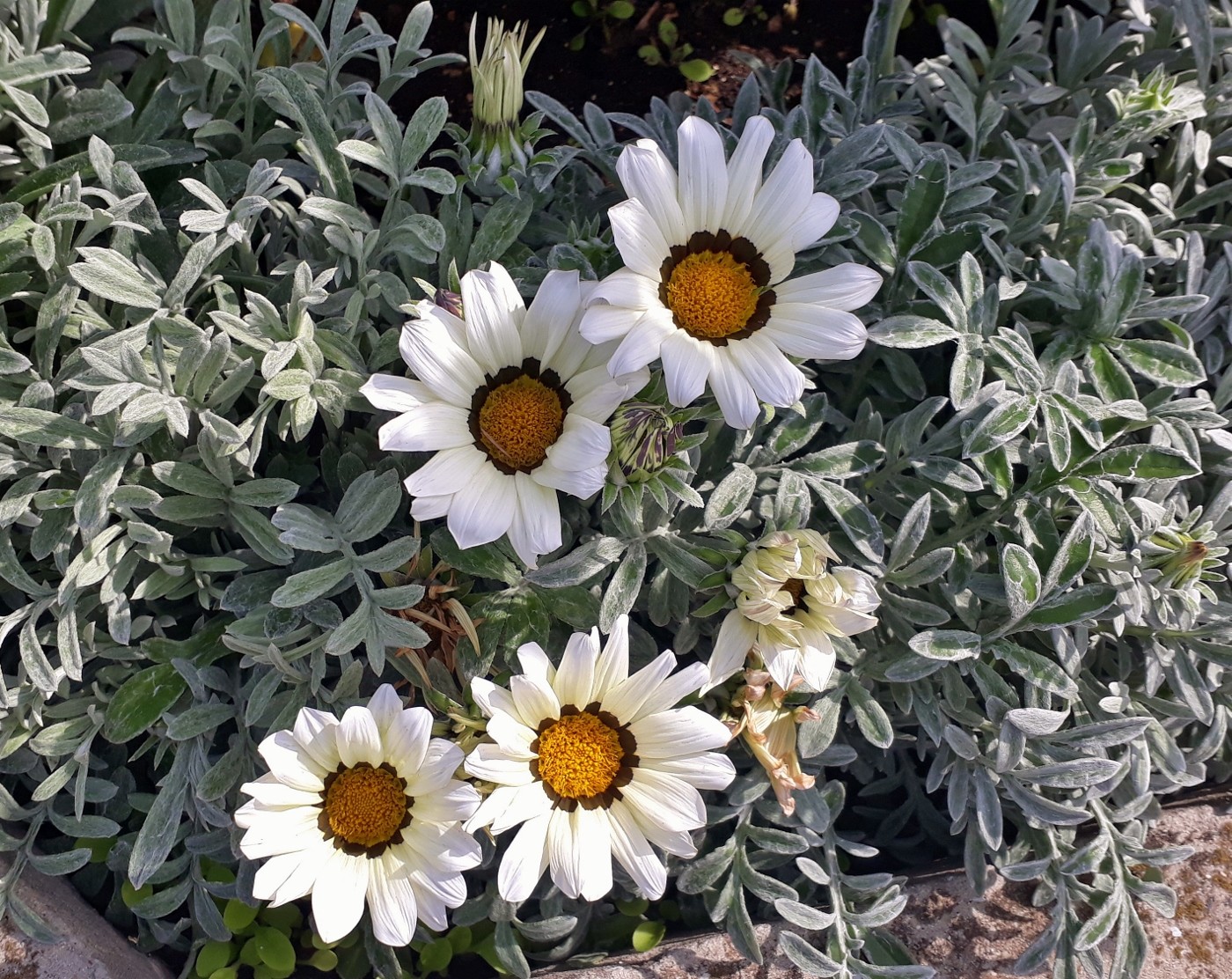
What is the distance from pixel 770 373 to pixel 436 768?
615mm

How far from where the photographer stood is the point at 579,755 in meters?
1.23

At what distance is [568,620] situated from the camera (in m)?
1.40

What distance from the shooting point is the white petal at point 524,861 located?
1168mm

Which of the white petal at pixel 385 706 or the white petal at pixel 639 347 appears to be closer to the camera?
the white petal at pixel 639 347

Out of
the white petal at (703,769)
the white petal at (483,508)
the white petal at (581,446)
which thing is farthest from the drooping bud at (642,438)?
the white petal at (703,769)

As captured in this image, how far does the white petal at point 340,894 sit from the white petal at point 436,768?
0.13 meters

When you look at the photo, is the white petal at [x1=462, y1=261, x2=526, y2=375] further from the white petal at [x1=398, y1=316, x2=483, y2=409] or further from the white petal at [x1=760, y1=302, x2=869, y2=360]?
the white petal at [x1=760, y1=302, x2=869, y2=360]

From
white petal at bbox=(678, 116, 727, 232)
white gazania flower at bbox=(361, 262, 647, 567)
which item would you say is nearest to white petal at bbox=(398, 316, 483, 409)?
white gazania flower at bbox=(361, 262, 647, 567)

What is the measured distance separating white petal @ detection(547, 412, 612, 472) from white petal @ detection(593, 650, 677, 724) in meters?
0.25

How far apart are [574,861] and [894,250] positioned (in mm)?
976

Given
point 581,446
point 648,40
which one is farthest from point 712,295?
point 648,40

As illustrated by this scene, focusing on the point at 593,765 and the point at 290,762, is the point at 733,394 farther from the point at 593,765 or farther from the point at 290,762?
the point at 290,762

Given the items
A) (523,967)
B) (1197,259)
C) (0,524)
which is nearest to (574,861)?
(523,967)

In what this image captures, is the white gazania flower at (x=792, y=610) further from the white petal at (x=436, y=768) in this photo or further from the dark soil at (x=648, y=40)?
the dark soil at (x=648, y=40)
